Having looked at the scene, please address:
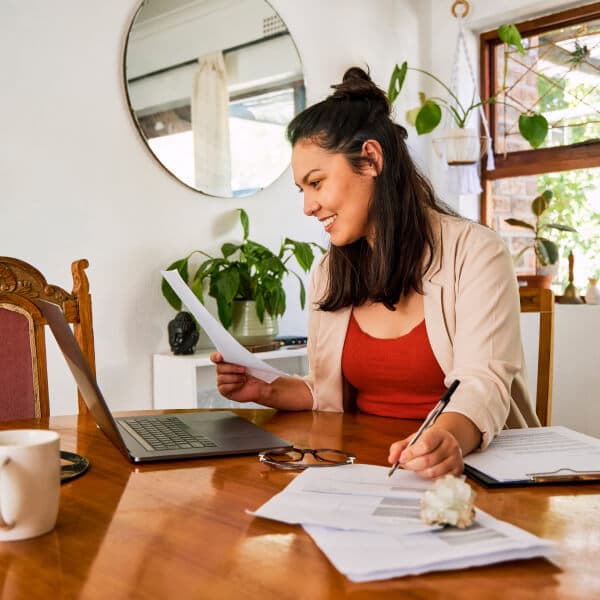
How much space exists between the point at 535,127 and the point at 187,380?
1.96 meters

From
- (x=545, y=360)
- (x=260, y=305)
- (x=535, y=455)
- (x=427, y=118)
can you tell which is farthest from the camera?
(x=427, y=118)

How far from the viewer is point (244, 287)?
9.75ft

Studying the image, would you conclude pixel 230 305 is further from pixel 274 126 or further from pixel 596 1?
pixel 596 1

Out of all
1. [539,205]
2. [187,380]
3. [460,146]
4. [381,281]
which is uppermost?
[460,146]

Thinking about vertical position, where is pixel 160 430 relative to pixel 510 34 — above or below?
below

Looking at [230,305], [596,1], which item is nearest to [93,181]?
[230,305]

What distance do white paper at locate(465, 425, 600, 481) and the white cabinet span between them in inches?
65.4

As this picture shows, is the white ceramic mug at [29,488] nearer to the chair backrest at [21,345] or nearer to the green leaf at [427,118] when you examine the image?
the chair backrest at [21,345]

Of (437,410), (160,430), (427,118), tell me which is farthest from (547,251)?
(437,410)

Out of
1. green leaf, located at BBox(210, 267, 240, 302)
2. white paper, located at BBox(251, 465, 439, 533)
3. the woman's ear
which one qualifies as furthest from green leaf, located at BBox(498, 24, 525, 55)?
white paper, located at BBox(251, 465, 439, 533)

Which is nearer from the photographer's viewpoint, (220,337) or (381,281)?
(220,337)

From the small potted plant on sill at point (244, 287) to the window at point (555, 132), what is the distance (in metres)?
1.41

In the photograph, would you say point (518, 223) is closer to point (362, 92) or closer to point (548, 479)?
point (362, 92)

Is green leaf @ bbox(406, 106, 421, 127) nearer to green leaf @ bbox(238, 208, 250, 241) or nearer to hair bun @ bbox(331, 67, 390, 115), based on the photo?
green leaf @ bbox(238, 208, 250, 241)
